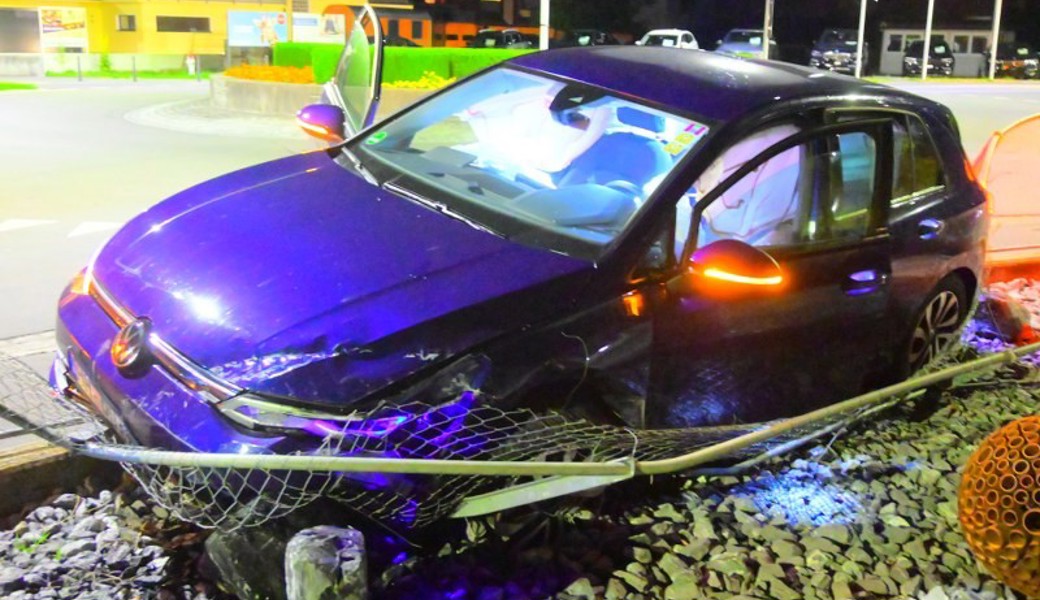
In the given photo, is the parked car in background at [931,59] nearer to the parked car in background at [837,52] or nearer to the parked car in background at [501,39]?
the parked car in background at [837,52]

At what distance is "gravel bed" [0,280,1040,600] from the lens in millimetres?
3396

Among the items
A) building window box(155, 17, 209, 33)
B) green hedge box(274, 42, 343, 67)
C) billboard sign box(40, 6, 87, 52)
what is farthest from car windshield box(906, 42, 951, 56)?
billboard sign box(40, 6, 87, 52)

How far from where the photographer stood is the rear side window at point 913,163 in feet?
15.5

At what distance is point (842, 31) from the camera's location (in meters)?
39.8

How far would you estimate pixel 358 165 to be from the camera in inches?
176

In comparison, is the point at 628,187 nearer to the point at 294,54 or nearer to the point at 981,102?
the point at 294,54

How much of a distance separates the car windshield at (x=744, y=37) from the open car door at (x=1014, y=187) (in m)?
29.8

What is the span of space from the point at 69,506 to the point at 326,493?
1376mm

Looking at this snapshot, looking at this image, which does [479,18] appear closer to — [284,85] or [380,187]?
[284,85]

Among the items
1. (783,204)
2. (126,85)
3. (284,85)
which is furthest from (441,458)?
(126,85)

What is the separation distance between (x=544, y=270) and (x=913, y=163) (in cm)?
236

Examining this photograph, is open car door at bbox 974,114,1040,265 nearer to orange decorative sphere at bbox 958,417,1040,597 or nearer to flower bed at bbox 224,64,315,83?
orange decorative sphere at bbox 958,417,1040,597

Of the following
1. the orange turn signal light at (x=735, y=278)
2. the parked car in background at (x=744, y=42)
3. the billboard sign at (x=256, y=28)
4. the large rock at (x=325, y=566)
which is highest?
the parked car in background at (x=744, y=42)

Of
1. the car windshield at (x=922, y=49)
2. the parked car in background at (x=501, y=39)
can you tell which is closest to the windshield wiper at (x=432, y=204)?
the parked car in background at (x=501, y=39)
